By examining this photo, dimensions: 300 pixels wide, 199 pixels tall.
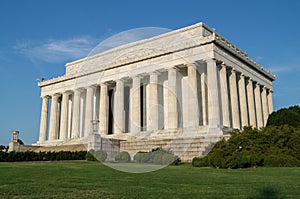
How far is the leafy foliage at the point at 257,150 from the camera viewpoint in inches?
925

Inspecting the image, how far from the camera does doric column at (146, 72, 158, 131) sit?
45619 mm

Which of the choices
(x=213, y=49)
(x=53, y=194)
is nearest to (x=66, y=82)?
(x=213, y=49)

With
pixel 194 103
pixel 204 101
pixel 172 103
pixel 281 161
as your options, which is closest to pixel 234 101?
pixel 204 101

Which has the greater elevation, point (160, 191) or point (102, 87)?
point (102, 87)

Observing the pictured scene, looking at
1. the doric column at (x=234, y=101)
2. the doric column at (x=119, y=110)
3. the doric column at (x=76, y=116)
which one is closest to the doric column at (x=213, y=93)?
the doric column at (x=234, y=101)

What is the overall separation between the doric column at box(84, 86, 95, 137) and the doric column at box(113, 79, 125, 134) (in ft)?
17.3

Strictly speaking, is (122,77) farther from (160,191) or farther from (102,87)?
(160,191)

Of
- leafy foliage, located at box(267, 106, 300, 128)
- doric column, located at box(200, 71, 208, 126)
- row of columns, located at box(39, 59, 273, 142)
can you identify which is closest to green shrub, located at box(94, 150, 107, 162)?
row of columns, located at box(39, 59, 273, 142)

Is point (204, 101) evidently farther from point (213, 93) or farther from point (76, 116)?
point (76, 116)

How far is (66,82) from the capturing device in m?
61.2

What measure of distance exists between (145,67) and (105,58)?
12.3m

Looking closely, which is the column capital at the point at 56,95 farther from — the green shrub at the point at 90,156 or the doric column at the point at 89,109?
the green shrub at the point at 90,156

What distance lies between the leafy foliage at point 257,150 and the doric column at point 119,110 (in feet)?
81.9

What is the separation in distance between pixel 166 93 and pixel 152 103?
9.01ft
